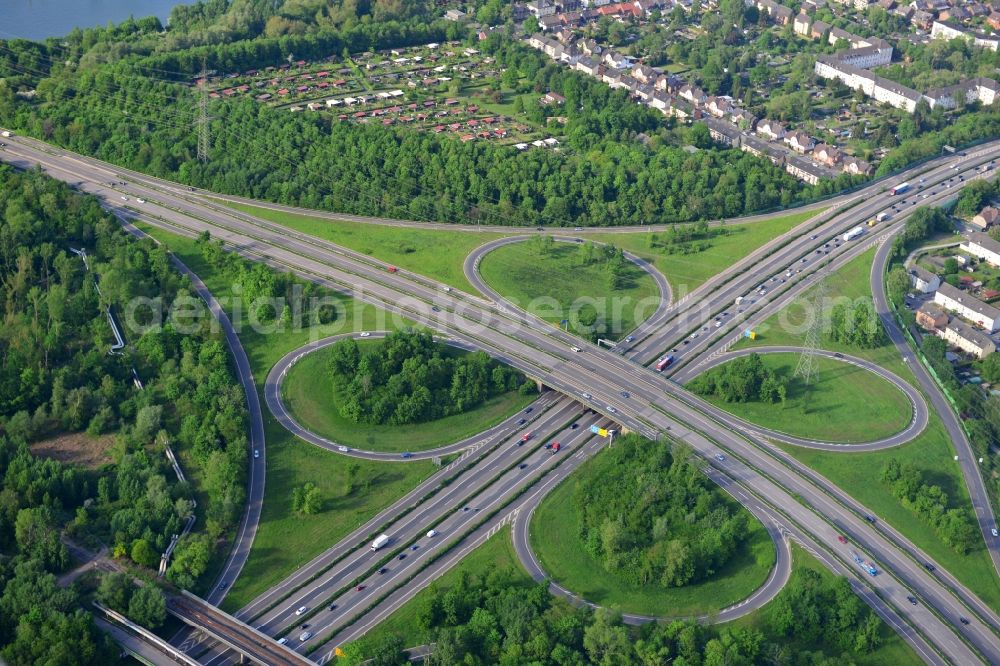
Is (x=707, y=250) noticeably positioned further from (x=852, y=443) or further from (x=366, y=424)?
(x=366, y=424)

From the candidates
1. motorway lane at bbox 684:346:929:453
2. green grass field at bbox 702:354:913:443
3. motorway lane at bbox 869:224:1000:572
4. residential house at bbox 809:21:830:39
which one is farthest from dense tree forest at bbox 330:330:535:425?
residential house at bbox 809:21:830:39

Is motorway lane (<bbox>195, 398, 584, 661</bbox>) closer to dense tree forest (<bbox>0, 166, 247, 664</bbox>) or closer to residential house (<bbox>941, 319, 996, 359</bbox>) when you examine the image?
dense tree forest (<bbox>0, 166, 247, 664</bbox>)

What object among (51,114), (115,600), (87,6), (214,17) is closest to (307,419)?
(115,600)

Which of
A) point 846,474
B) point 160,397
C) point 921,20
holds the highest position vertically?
point 921,20

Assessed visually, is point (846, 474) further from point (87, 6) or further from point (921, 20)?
point (87, 6)

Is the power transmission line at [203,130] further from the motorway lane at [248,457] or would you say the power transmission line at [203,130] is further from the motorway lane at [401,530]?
the motorway lane at [401,530]

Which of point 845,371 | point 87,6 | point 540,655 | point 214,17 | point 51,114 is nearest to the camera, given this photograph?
point 540,655
